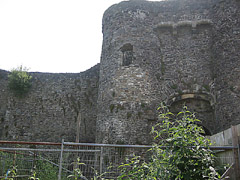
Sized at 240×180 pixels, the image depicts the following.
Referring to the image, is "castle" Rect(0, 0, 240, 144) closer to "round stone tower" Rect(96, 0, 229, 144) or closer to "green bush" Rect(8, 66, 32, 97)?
"round stone tower" Rect(96, 0, 229, 144)

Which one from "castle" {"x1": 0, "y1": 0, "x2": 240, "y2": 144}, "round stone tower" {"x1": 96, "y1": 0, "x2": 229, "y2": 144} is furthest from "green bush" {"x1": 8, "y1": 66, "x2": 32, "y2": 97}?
"round stone tower" {"x1": 96, "y1": 0, "x2": 229, "y2": 144}

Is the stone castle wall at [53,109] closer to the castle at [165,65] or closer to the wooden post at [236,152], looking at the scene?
the castle at [165,65]

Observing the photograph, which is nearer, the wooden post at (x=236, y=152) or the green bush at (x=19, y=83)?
the wooden post at (x=236, y=152)

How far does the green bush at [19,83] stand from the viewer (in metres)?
14.6

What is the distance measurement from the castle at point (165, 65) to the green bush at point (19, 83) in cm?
432

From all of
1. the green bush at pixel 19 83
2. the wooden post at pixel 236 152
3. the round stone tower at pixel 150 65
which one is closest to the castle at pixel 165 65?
the round stone tower at pixel 150 65

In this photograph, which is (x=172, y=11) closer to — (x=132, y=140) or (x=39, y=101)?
(x=132, y=140)

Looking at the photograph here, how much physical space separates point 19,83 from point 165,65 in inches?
338

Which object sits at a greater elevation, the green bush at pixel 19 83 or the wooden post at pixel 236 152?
the green bush at pixel 19 83

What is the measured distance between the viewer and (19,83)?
14609 millimetres

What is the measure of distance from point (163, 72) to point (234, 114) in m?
3.28

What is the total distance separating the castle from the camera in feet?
32.1

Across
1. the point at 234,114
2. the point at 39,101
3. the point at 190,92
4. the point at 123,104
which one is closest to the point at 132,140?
the point at 123,104

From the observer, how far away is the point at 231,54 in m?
10.2
